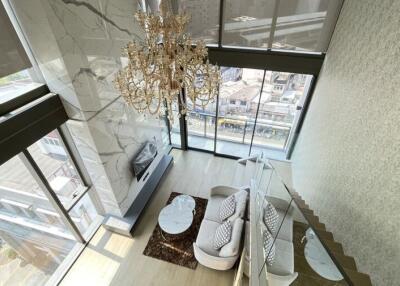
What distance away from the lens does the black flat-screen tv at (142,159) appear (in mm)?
4871

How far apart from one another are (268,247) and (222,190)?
1960mm

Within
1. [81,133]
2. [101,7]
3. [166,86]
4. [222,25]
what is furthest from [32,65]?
[222,25]

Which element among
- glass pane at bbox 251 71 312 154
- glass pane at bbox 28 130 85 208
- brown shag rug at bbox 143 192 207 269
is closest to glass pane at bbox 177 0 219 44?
glass pane at bbox 251 71 312 154

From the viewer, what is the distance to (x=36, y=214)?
360cm

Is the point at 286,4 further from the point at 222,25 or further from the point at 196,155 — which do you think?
the point at 196,155

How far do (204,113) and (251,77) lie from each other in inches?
66.6

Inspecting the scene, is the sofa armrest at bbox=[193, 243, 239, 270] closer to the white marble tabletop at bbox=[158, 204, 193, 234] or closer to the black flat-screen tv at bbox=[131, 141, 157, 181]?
the white marble tabletop at bbox=[158, 204, 193, 234]

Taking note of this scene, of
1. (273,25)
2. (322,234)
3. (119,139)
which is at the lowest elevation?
(119,139)

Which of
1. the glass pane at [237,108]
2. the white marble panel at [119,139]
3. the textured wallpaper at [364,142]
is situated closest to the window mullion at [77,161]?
the white marble panel at [119,139]

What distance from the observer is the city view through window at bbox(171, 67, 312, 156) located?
17.8 feet

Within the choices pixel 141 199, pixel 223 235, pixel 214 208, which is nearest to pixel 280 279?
pixel 223 235

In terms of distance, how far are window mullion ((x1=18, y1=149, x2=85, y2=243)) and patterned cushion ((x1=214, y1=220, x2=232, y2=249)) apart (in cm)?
274

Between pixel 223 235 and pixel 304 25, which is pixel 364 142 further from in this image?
pixel 304 25

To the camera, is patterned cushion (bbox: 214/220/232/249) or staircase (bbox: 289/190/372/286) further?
patterned cushion (bbox: 214/220/232/249)
